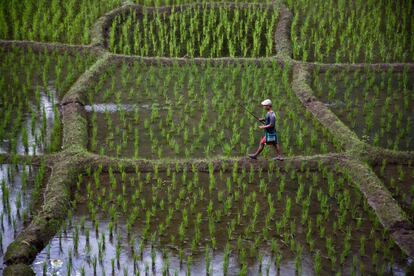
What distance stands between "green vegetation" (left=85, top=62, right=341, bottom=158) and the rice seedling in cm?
59

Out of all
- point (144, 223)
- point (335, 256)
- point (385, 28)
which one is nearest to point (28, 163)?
point (144, 223)

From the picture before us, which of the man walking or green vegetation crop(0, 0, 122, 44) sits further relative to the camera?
green vegetation crop(0, 0, 122, 44)

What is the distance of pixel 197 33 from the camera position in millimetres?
10016

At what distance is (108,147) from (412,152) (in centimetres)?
333

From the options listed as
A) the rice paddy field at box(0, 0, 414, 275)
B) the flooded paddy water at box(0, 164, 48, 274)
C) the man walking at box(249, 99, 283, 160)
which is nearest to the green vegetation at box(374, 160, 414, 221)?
the rice paddy field at box(0, 0, 414, 275)

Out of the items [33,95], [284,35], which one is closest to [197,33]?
[284,35]

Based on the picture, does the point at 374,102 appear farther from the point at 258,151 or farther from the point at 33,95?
the point at 33,95

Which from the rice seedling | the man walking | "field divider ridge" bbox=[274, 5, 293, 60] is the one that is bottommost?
the rice seedling

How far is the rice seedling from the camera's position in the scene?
4.87m

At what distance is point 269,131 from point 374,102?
2.24 meters

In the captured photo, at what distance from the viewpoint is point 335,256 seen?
499cm

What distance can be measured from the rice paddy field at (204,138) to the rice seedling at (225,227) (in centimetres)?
2

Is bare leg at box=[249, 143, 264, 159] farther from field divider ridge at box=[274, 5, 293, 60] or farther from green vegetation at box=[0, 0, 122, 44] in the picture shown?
green vegetation at box=[0, 0, 122, 44]

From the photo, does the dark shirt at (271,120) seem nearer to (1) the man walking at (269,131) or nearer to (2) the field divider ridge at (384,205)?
(1) the man walking at (269,131)
